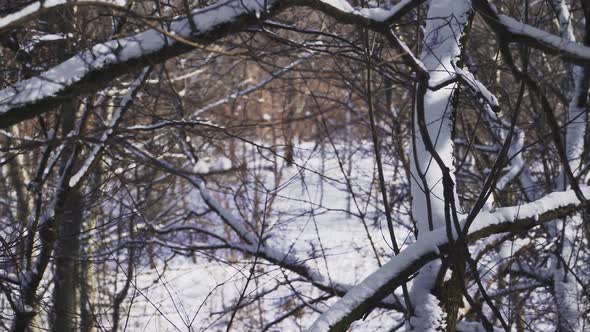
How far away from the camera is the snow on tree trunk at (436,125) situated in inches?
116

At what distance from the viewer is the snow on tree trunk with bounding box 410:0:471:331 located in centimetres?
296

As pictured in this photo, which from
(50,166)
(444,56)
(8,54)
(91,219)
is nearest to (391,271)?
(444,56)

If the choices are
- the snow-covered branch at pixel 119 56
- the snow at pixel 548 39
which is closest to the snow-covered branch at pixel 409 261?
the snow at pixel 548 39

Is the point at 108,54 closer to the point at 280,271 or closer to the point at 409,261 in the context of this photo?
the point at 409,261

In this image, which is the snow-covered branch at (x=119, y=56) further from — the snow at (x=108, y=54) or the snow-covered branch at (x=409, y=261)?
the snow-covered branch at (x=409, y=261)

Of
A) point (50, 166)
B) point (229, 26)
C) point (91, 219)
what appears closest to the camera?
point (229, 26)

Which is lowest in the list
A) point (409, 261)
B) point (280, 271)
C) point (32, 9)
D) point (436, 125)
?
point (409, 261)

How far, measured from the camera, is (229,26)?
2330 mm

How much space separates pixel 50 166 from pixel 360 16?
401 cm

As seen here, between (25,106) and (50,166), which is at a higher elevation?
(50,166)

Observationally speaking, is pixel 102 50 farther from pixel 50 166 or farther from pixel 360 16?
pixel 50 166

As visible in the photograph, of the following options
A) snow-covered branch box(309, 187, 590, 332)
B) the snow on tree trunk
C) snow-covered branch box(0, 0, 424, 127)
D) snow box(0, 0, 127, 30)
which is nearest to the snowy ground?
the snow on tree trunk

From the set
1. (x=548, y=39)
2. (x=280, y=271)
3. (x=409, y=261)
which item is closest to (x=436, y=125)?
(x=548, y=39)

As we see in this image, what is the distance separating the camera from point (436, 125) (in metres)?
3.26
